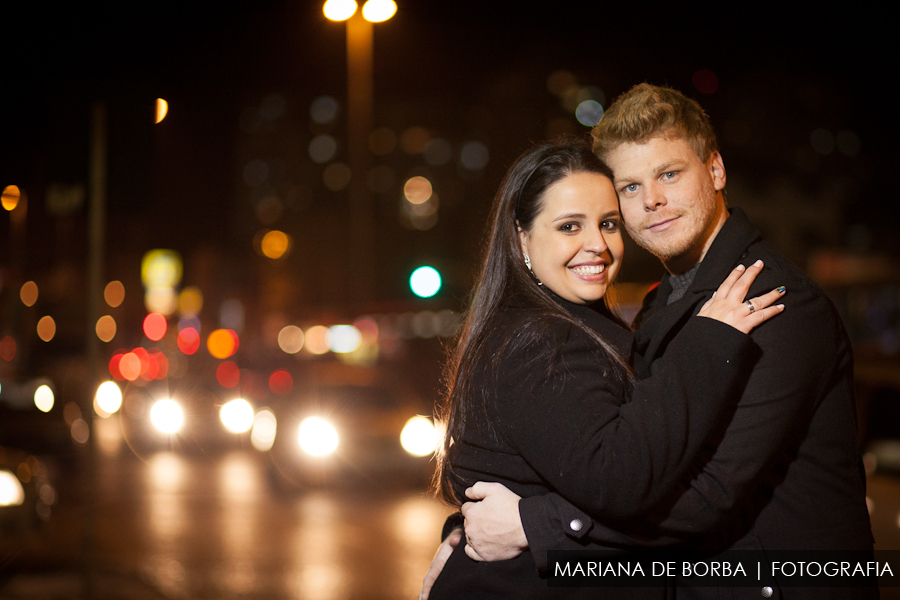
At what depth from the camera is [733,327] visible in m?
2.31

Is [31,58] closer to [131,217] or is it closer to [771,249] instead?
[131,217]

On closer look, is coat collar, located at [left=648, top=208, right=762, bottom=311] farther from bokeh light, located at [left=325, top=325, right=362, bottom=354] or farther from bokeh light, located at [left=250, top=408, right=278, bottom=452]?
bokeh light, located at [left=325, top=325, right=362, bottom=354]

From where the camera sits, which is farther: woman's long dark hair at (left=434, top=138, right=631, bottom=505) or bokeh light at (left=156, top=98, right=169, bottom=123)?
bokeh light at (left=156, top=98, right=169, bottom=123)

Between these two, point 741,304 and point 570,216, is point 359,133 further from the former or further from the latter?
point 741,304

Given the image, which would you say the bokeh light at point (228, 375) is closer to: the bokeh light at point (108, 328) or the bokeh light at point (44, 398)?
the bokeh light at point (44, 398)

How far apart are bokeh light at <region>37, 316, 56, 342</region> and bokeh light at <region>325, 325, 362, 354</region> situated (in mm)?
17448

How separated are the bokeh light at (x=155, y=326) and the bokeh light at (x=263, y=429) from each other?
123ft

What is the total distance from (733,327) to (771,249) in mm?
531

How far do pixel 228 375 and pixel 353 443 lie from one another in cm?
1237

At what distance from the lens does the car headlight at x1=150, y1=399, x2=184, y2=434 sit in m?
18.4

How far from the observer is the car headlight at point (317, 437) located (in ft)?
38.6

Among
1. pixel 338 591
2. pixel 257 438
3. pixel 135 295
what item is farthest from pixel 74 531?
pixel 135 295

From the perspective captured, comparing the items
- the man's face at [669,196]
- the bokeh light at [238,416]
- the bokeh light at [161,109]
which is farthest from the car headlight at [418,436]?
the man's face at [669,196]

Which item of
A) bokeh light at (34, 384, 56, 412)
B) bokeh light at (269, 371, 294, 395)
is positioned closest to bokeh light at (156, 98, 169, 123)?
bokeh light at (34, 384, 56, 412)
